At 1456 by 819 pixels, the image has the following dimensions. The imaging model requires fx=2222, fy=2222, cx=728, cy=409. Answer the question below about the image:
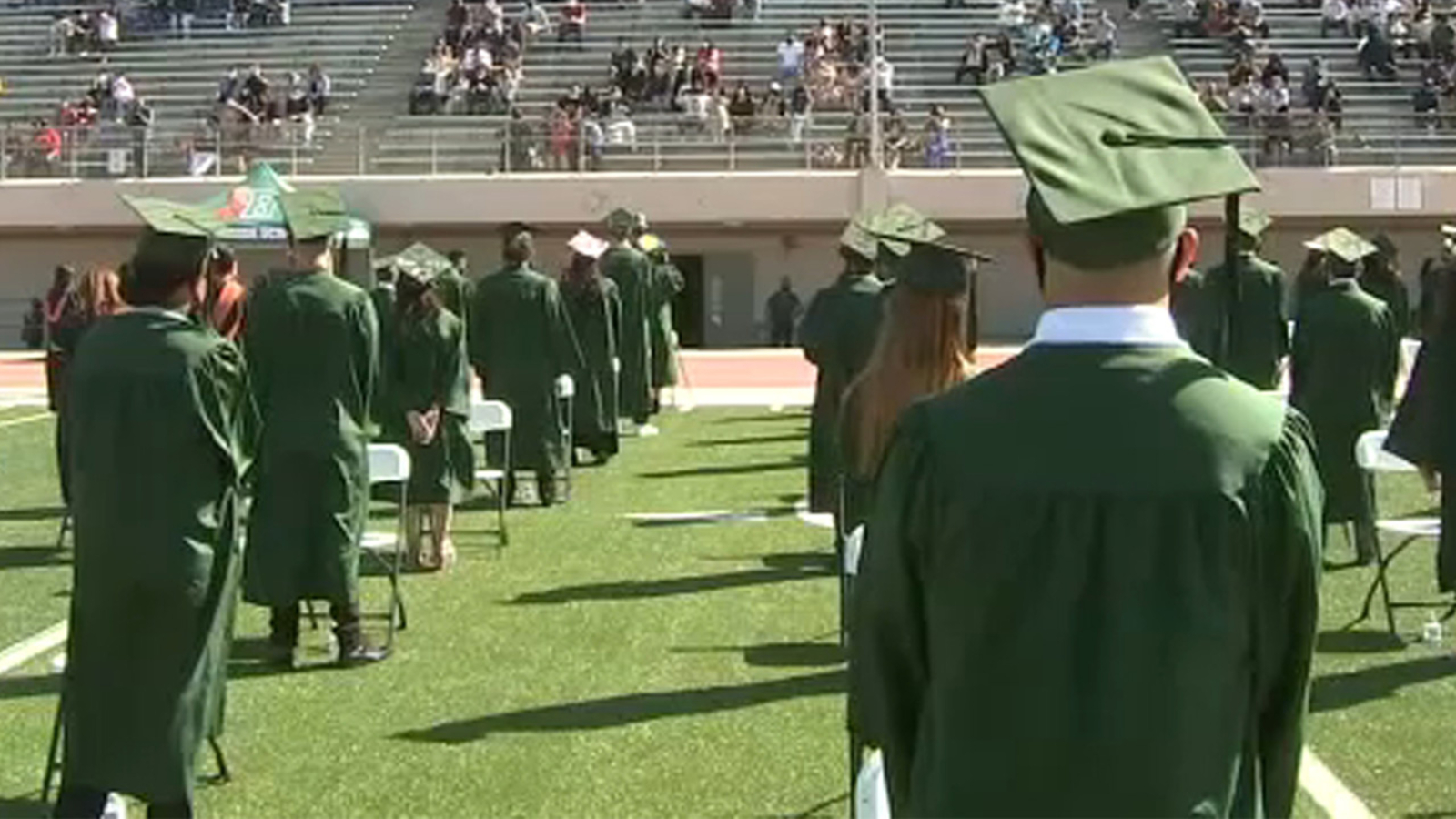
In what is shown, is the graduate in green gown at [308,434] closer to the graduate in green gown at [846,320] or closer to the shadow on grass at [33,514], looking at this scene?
the graduate in green gown at [846,320]

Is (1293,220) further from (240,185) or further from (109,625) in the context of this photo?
(109,625)

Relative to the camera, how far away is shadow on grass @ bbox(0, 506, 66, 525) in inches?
589

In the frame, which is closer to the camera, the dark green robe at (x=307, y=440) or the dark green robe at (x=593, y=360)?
the dark green robe at (x=307, y=440)

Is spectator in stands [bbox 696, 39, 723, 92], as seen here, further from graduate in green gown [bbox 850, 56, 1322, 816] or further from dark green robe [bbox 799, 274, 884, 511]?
graduate in green gown [bbox 850, 56, 1322, 816]

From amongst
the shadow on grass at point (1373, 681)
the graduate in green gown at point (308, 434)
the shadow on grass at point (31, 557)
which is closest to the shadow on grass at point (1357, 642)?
the shadow on grass at point (1373, 681)

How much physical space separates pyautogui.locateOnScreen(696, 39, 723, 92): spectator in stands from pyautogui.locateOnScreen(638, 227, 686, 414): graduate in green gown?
56.2 ft

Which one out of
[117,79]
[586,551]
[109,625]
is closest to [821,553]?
[586,551]

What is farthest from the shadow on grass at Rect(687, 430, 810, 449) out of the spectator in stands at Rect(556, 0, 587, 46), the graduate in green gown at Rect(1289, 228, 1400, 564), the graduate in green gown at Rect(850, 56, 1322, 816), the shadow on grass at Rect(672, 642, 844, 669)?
the spectator in stands at Rect(556, 0, 587, 46)

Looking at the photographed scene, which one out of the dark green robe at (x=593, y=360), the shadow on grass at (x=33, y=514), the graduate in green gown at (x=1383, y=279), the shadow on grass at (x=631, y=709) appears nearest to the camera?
the shadow on grass at (x=631, y=709)

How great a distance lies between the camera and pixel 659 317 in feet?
67.6

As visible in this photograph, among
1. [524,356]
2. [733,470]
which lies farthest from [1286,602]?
[733,470]

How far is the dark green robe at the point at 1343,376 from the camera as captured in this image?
11.6 metres

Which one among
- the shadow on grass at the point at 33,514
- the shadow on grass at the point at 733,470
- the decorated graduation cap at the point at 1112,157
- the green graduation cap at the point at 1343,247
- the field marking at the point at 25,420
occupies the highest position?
the decorated graduation cap at the point at 1112,157

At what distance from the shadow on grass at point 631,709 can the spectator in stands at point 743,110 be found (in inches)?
1073
